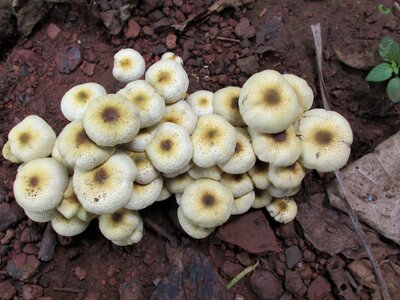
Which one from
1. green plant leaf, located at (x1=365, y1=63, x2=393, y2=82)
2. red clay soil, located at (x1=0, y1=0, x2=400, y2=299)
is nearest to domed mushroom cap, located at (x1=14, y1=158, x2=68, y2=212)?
red clay soil, located at (x1=0, y1=0, x2=400, y2=299)

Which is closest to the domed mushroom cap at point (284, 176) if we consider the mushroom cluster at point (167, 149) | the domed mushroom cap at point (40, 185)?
the mushroom cluster at point (167, 149)

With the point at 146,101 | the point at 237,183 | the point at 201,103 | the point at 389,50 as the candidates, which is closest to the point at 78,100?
the point at 146,101

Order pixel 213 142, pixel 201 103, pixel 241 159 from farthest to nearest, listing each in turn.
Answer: pixel 201 103 < pixel 241 159 < pixel 213 142

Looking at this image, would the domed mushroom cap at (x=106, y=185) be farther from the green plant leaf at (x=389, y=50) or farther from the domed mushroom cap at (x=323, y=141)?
the green plant leaf at (x=389, y=50)

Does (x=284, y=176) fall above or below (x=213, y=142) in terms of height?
below

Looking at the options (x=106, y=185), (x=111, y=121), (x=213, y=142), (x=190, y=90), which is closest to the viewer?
(x=111, y=121)

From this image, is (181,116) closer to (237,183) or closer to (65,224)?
(237,183)

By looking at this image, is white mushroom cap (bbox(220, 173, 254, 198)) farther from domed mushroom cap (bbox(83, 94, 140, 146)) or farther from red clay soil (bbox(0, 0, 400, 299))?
domed mushroom cap (bbox(83, 94, 140, 146))

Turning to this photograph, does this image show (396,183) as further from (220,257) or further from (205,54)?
(205,54)

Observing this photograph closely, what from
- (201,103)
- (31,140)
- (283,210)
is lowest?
(283,210)

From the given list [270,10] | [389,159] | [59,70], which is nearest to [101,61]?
[59,70]
